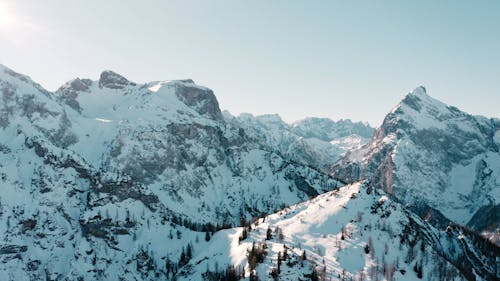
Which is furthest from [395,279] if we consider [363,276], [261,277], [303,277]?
[261,277]

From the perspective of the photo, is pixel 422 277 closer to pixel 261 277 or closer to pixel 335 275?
pixel 335 275

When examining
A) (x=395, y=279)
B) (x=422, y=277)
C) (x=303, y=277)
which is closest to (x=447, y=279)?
(x=422, y=277)

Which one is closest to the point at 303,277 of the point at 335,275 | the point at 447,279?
the point at 335,275

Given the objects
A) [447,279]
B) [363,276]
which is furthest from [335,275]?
[447,279]

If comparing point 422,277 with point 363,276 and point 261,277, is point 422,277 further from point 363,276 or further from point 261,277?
point 261,277

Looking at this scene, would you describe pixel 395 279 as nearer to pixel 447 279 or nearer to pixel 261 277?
pixel 447 279

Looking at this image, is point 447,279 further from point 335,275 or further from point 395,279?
point 335,275
